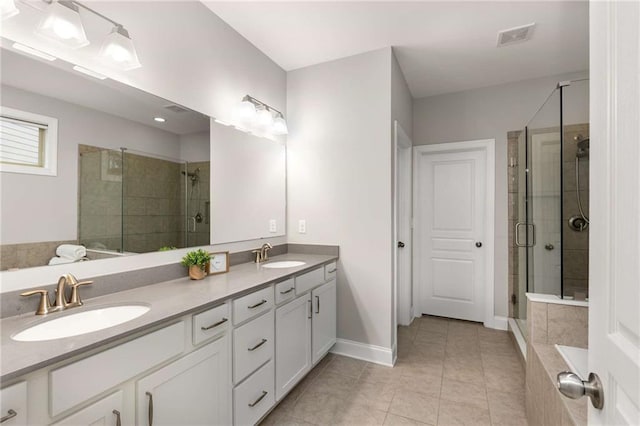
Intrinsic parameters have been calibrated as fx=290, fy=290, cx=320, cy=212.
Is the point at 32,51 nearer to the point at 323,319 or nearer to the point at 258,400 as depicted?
the point at 258,400

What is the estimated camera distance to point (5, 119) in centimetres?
113

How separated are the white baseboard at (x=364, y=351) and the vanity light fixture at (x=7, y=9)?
2817mm

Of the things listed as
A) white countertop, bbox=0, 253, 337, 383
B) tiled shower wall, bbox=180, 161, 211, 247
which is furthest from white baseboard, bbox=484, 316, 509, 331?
tiled shower wall, bbox=180, 161, 211, 247

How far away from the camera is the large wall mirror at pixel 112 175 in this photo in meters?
1.17

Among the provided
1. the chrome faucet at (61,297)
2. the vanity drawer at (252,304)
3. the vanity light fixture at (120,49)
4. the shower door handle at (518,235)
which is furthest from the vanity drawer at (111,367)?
the shower door handle at (518,235)

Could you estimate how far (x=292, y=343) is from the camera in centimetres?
195

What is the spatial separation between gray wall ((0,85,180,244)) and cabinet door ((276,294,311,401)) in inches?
46.9

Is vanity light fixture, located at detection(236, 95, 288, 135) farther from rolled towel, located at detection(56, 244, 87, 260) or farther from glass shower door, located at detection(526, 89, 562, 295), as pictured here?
glass shower door, located at detection(526, 89, 562, 295)

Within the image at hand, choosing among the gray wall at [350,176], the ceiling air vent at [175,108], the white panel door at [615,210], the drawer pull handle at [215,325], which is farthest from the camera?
the gray wall at [350,176]

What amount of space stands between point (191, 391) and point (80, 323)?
54 cm

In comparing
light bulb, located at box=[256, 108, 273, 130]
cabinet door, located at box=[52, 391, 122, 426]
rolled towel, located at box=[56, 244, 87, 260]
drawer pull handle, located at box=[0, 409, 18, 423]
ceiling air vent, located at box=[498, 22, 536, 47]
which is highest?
ceiling air vent, located at box=[498, 22, 536, 47]

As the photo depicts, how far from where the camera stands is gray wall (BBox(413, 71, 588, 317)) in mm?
3127

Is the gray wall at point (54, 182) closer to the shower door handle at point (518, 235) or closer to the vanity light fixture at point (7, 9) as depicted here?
the vanity light fixture at point (7, 9)

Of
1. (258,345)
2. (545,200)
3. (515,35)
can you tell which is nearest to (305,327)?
(258,345)
